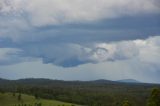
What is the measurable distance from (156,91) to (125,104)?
6527mm

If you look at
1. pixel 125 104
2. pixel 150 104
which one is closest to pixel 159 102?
pixel 150 104

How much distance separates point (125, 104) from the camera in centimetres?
7838

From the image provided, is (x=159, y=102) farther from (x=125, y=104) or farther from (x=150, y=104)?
(x=125, y=104)

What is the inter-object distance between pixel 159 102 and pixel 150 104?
1.70 m

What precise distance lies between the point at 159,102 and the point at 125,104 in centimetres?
651

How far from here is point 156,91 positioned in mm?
76188

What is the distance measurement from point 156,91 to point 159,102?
2.11 meters

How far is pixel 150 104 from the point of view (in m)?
76.5

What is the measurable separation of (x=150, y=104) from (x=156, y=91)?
2.70 metres
